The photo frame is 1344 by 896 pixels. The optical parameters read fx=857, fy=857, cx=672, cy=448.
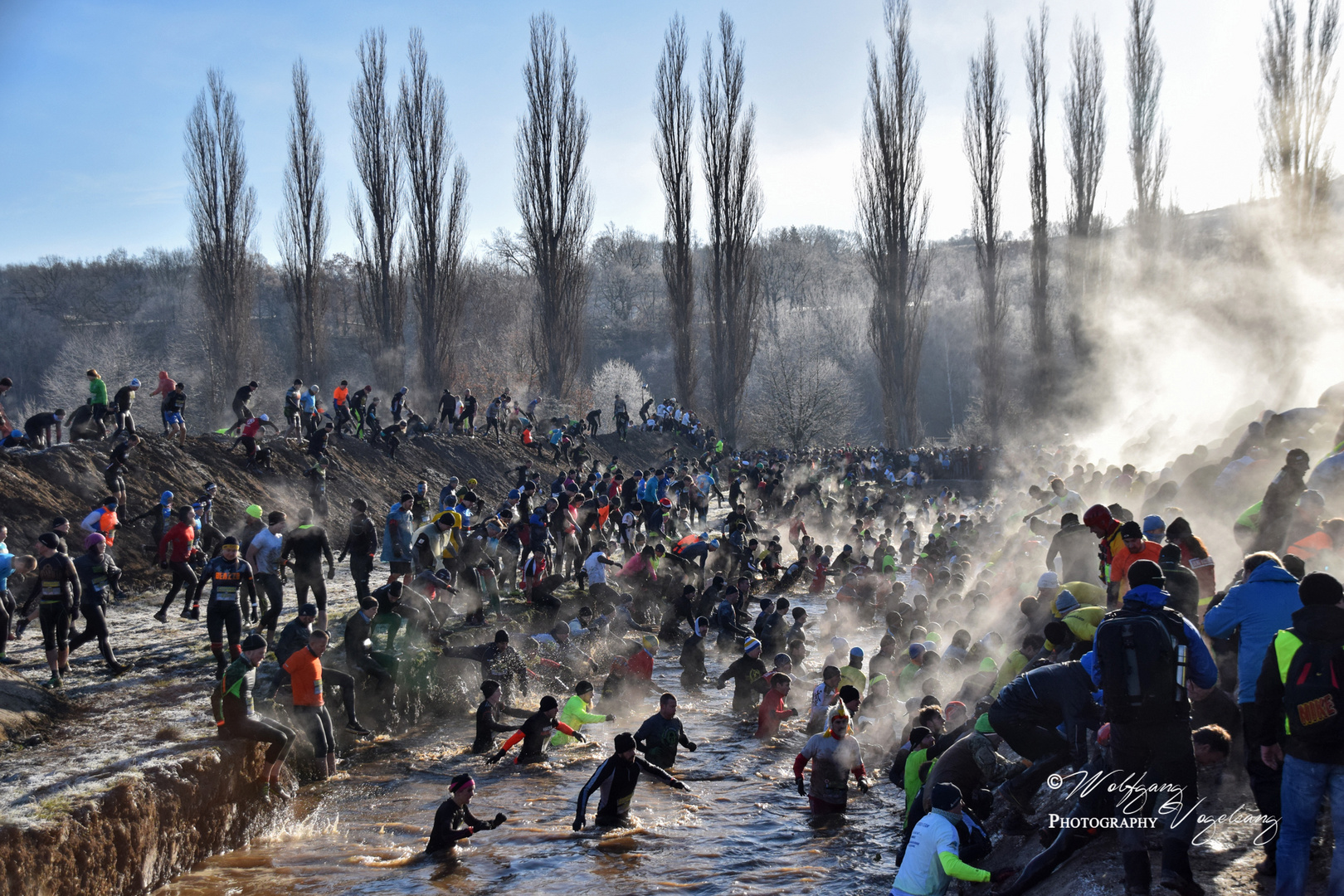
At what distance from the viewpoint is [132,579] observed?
14.2 meters

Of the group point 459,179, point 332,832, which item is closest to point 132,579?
point 332,832

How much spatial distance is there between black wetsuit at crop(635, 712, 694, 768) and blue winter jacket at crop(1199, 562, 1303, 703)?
5.56 meters

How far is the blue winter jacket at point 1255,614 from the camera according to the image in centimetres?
509

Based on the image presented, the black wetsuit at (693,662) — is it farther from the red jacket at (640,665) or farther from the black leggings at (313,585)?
the black leggings at (313,585)

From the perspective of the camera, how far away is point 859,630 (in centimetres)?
1762

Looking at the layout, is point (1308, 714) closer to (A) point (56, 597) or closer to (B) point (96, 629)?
(A) point (56, 597)

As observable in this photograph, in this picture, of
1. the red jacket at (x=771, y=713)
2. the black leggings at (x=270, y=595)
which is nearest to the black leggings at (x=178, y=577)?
the black leggings at (x=270, y=595)

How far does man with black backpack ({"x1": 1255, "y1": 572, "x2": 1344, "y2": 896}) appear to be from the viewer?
13.8 ft

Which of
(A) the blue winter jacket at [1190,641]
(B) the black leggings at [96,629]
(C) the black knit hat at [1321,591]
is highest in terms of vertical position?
(C) the black knit hat at [1321,591]

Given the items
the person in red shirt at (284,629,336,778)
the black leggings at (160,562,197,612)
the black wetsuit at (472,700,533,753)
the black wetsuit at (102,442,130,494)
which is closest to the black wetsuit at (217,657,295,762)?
the person in red shirt at (284,629,336,778)

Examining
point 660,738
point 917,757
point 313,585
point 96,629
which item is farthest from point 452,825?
point 96,629

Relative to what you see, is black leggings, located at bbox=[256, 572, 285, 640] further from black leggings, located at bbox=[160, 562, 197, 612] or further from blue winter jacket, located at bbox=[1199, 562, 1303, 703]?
blue winter jacket, located at bbox=[1199, 562, 1303, 703]

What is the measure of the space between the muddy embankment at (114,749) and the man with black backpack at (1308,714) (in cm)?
795

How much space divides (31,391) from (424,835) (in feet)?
216
